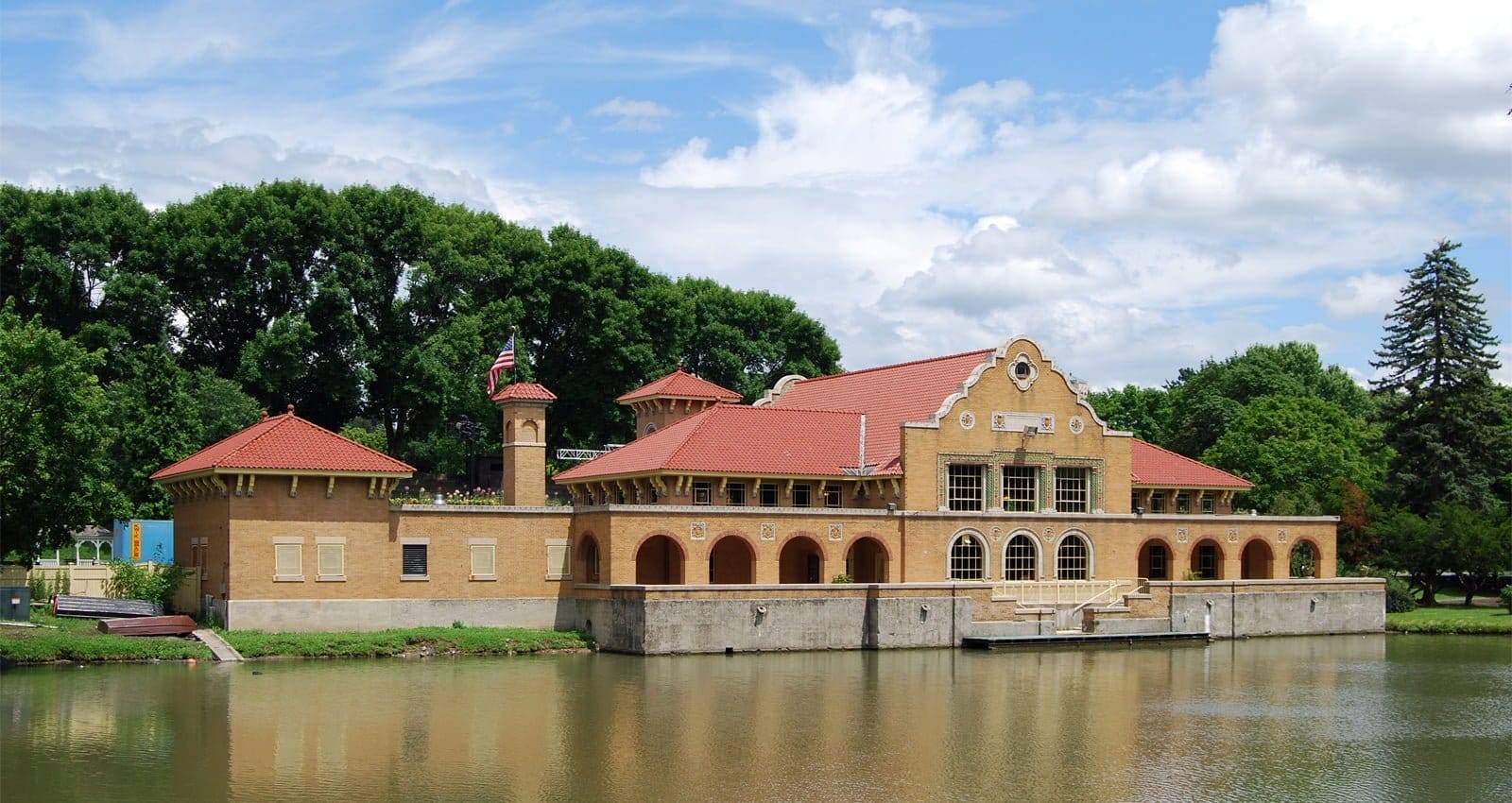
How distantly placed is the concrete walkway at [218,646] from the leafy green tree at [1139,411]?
59.6 meters

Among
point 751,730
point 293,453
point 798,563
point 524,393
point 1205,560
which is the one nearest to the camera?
point 751,730

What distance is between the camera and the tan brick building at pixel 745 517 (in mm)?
43531

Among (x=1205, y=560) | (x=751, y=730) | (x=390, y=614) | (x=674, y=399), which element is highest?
(x=674, y=399)

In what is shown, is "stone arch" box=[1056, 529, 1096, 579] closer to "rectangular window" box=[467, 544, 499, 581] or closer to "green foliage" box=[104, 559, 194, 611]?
"rectangular window" box=[467, 544, 499, 581]

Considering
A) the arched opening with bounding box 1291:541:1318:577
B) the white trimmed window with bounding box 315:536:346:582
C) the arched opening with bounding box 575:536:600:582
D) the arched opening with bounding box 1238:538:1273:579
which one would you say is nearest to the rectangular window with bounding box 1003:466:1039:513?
the arched opening with bounding box 1238:538:1273:579

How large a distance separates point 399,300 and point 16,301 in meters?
14.5

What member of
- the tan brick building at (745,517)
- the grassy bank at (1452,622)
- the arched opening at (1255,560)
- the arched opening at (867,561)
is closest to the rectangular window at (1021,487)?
the tan brick building at (745,517)

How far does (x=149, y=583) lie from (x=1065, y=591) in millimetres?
27138

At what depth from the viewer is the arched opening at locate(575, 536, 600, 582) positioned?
47.1m

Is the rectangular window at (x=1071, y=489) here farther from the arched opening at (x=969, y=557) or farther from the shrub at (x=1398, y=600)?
the shrub at (x=1398, y=600)

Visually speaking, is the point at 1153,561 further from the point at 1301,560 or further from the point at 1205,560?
the point at 1301,560

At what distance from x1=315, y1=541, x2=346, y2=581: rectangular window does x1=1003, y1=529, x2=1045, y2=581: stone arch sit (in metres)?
20.3

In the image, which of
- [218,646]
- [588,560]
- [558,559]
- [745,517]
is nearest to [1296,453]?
[745,517]

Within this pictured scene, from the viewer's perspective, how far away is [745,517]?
4675 cm
